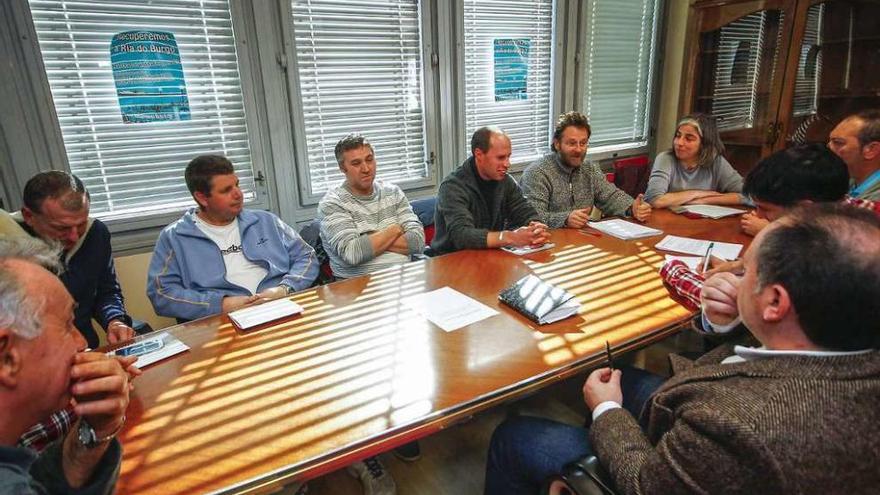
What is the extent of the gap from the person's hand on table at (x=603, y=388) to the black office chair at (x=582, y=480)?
19cm

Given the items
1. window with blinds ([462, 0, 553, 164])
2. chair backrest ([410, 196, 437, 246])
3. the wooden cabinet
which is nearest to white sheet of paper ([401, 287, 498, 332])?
chair backrest ([410, 196, 437, 246])

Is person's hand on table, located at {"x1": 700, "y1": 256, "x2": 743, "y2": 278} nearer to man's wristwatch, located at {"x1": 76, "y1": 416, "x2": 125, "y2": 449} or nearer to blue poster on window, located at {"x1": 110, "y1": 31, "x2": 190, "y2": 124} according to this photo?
man's wristwatch, located at {"x1": 76, "y1": 416, "x2": 125, "y2": 449}

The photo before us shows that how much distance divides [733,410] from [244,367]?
3.63 feet

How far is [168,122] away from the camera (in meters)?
2.45

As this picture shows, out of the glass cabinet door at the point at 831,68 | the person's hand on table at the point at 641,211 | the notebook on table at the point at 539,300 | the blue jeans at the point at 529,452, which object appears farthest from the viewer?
the glass cabinet door at the point at 831,68

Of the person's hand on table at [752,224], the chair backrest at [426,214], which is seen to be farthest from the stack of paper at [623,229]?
the chair backrest at [426,214]

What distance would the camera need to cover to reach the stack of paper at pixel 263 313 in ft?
4.86

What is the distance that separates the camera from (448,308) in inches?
60.0

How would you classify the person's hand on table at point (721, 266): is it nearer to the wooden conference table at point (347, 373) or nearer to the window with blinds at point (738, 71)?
the wooden conference table at point (347, 373)

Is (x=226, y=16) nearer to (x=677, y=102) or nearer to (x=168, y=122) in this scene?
(x=168, y=122)

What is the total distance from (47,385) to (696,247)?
7.11 ft

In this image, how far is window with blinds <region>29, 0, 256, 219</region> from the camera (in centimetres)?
222

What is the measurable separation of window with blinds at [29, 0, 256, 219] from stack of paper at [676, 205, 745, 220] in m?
2.53

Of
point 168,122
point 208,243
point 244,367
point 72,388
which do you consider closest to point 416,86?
Answer: point 168,122
